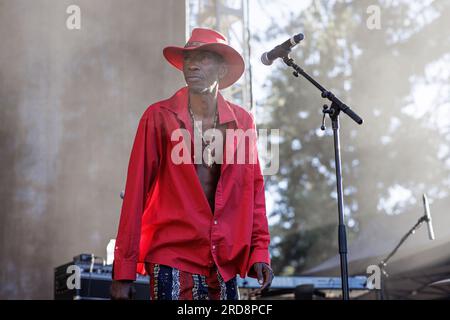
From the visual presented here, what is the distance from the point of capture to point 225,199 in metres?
3.49

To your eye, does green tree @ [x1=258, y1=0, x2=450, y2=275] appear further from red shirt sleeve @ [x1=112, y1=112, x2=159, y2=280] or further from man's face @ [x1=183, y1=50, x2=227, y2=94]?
red shirt sleeve @ [x1=112, y1=112, x2=159, y2=280]

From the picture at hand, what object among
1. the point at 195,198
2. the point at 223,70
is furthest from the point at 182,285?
the point at 223,70

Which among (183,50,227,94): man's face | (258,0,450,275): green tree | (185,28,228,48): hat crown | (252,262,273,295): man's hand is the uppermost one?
(258,0,450,275): green tree

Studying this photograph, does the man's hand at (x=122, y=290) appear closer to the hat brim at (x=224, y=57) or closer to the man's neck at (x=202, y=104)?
the man's neck at (x=202, y=104)

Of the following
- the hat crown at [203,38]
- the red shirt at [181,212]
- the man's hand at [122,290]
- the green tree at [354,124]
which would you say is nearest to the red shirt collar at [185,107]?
the red shirt at [181,212]

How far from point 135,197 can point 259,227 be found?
26.9 inches

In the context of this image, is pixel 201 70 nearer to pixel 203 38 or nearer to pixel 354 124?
pixel 203 38

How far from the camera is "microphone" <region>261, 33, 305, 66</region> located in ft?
13.0

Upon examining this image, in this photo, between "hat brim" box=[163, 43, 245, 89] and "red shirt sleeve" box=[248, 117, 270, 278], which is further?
"hat brim" box=[163, 43, 245, 89]

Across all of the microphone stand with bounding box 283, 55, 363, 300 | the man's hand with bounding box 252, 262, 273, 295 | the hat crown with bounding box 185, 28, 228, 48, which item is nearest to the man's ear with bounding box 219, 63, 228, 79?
the hat crown with bounding box 185, 28, 228, 48

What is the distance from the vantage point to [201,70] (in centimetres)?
368

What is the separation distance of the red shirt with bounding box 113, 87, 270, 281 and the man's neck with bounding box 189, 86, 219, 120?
5cm

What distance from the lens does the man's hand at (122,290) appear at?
10.4 ft

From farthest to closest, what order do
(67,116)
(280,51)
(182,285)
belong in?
(67,116) → (280,51) → (182,285)
